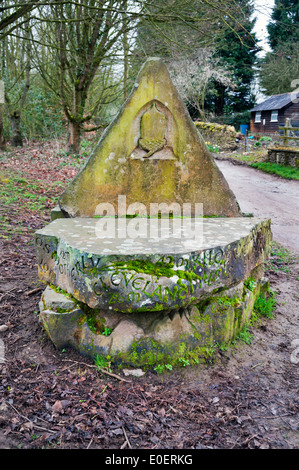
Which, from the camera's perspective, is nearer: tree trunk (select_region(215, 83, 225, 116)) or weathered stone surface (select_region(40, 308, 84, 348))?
weathered stone surface (select_region(40, 308, 84, 348))

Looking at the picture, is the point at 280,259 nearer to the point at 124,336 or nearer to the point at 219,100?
the point at 124,336

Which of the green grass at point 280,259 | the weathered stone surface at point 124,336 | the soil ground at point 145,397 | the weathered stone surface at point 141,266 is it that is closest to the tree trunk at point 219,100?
the green grass at point 280,259

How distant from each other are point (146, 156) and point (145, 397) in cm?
228

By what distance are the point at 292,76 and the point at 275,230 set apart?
23450mm

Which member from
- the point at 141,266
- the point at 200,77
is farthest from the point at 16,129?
the point at 200,77

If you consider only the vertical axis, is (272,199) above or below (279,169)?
below

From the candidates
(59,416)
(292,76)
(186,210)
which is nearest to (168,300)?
(59,416)

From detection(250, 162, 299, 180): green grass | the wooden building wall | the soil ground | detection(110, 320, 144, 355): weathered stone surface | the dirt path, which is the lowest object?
the soil ground

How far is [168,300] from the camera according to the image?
272cm

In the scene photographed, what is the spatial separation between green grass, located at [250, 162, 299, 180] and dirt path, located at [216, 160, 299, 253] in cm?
27

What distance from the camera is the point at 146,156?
3.87 m

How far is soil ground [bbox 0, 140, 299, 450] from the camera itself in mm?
2238

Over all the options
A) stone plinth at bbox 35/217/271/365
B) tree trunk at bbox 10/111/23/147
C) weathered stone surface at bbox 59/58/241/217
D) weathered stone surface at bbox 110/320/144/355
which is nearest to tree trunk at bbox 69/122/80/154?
tree trunk at bbox 10/111/23/147

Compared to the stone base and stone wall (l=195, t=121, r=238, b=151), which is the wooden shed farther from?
the stone base
